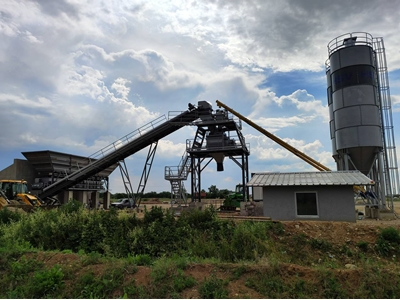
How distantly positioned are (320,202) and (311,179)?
1.57 metres

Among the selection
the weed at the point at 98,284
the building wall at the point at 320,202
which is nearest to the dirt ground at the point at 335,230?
the building wall at the point at 320,202

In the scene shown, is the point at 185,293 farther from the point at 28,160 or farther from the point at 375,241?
the point at 28,160

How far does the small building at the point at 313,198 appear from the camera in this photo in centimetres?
1755

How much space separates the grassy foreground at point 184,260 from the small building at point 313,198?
3.52m

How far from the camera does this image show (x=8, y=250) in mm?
11086

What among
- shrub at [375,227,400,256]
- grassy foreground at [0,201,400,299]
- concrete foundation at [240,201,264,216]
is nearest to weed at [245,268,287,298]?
grassy foreground at [0,201,400,299]

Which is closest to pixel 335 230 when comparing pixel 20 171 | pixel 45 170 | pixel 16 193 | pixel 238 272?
pixel 238 272

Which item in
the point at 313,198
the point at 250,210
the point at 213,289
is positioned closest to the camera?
the point at 213,289

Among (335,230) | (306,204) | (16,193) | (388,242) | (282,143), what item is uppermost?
(282,143)

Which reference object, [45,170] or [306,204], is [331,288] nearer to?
[306,204]

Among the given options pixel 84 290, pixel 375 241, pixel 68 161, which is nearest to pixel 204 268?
pixel 84 290

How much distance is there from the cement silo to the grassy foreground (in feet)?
38.7

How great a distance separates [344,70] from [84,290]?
24836 mm

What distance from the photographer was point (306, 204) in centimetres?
1817
